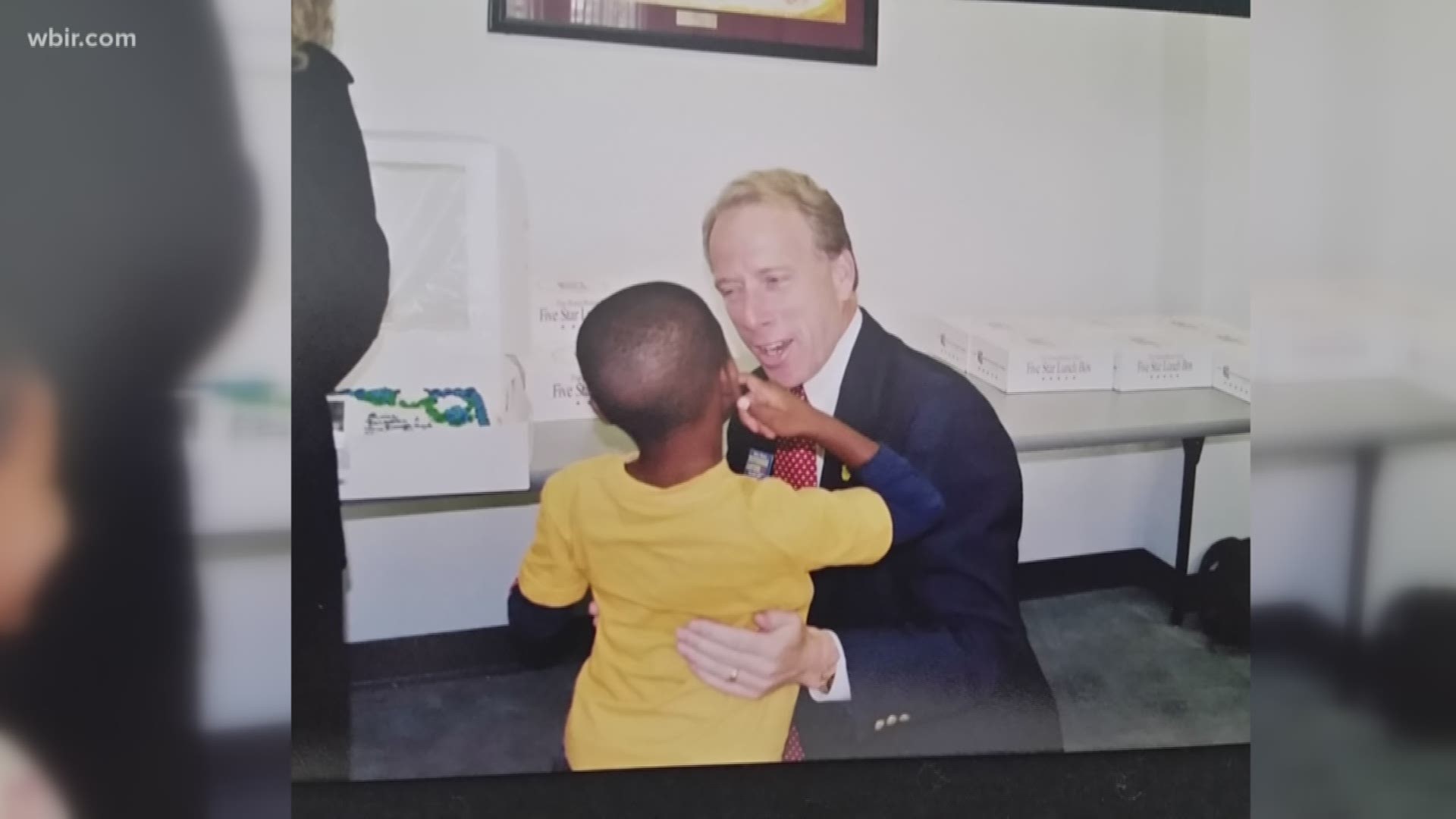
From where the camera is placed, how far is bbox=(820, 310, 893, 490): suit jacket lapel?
1142 mm

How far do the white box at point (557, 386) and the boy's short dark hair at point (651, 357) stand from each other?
0.04ft

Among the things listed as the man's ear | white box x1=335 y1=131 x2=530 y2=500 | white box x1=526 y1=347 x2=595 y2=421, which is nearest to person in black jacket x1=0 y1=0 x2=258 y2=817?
white box x1=335 y1=131 x2=530 y2=500

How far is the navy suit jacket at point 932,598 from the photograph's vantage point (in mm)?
1149

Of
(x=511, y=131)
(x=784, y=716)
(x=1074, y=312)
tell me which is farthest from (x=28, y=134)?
(x=1074, y=312)

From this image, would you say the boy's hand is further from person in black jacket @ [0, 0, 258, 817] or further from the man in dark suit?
person in black jacket @ [0, 0, 258, 817]

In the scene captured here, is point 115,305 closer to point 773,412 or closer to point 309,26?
point 309,26

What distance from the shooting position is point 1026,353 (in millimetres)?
1189

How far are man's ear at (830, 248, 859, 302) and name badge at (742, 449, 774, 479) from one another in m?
0.19

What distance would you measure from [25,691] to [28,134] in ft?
1.84

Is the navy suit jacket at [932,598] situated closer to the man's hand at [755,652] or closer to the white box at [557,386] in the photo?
the man's hand at [755,652]

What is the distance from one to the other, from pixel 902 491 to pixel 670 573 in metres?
0.27

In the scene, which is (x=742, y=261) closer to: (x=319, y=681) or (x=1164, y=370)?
(x=1164, y=370)

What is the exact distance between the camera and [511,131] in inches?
43.1

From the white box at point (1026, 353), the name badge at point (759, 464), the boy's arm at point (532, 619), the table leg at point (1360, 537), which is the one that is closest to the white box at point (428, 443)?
the boy's arm at point (532, 619)
